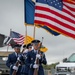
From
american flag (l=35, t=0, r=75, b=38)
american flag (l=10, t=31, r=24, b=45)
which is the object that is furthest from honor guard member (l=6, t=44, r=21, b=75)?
american flag (l=10, t=31, r=24, b=45)

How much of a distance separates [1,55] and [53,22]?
8.86 meters

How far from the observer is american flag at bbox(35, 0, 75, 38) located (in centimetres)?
1511

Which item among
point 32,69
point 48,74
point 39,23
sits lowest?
point 48,74

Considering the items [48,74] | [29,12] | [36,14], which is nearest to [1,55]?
[48,74]

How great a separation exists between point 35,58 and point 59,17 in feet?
10.3

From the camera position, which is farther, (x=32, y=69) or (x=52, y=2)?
(x=52, y=2)

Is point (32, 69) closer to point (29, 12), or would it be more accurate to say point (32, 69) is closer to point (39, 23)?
point (39, 23)

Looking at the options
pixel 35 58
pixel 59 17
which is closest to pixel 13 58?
pixel 35 58

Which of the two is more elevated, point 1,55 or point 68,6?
point 68,6

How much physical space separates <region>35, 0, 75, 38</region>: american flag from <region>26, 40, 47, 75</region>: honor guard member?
2.64 metres

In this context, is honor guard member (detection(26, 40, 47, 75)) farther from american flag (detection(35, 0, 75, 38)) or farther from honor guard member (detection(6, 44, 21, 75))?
american flag (detection(35, 0, 75, 38))

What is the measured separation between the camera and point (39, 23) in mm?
15445

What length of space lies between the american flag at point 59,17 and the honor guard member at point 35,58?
2.64 m

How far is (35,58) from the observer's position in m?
12.5
